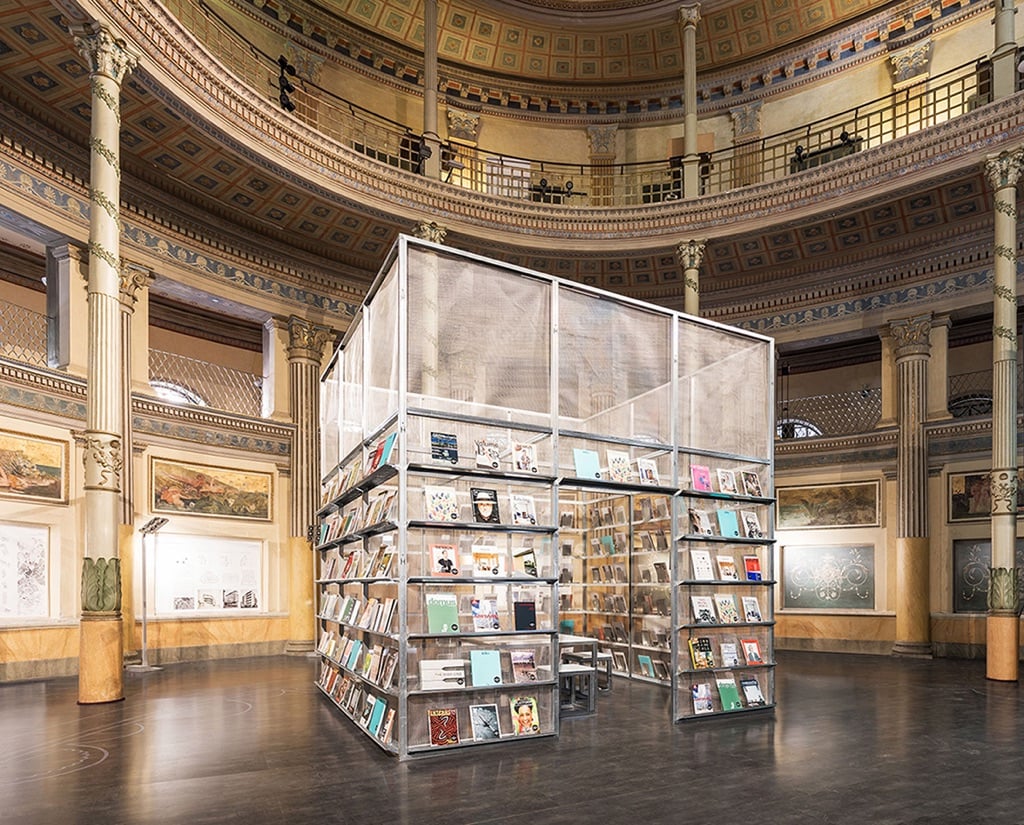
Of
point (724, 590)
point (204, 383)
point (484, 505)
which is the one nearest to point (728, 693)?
point (724, 590)

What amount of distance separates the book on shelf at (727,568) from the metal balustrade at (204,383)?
13.8m

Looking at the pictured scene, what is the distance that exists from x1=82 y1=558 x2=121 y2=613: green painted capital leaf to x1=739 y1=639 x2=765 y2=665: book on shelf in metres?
7.42

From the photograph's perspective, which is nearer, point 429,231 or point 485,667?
point 485,667

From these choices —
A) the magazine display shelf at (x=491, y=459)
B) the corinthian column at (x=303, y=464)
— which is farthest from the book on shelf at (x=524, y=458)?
the corinthian column at (x=303, y=464)

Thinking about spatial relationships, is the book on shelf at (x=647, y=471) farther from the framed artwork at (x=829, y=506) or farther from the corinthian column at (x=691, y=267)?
the framed artwork at (x=829, y=506)

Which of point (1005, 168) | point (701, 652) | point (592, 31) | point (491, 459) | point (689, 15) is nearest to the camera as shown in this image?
point (491, 459)

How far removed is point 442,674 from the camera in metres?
7.15

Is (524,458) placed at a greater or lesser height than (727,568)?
greater

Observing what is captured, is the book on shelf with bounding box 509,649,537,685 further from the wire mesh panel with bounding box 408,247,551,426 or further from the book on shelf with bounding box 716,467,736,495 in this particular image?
the book on shelf with bounding box 716,467,736,495

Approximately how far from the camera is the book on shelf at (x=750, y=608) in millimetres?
9273

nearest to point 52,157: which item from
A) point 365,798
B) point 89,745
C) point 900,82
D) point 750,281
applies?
point 89,745

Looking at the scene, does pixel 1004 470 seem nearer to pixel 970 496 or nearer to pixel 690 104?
pixel 970 496

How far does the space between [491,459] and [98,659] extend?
5.66 meters

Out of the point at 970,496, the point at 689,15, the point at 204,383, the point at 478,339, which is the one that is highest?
the point at 689,15
